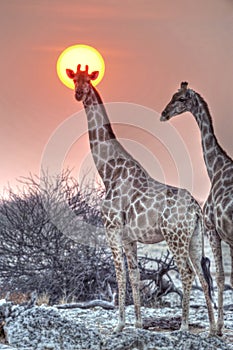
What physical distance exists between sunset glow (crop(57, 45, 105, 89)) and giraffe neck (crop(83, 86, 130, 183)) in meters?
0.25

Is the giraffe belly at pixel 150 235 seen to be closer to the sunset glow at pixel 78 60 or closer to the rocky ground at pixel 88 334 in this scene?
the rocky ground at pixel 88 334

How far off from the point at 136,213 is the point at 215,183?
355 mm

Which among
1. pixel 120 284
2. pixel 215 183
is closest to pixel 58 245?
pixel 120 284

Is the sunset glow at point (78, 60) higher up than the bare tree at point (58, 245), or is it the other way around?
the sunset glow at point (78, 60)

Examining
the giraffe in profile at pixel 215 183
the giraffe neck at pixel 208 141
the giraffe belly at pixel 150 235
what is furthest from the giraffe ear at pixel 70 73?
the giraffe belly at pixel 150 235

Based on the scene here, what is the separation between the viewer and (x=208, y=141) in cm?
231

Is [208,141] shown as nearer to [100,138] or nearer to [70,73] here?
[100,138]

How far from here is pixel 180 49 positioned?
277cm

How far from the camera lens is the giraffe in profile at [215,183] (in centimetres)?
218

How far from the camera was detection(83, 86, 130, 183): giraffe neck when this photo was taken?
2.38m

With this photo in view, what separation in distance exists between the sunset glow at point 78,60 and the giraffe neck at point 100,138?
0.25 meters

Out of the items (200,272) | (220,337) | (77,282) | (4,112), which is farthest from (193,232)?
(4,112)

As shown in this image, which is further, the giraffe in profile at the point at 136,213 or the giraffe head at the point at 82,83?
the giraffe head at the point at 82,83

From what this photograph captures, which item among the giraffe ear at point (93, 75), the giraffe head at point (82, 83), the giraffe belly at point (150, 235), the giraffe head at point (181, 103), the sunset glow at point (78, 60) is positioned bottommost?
the giraffe belly at point (150, 235)
